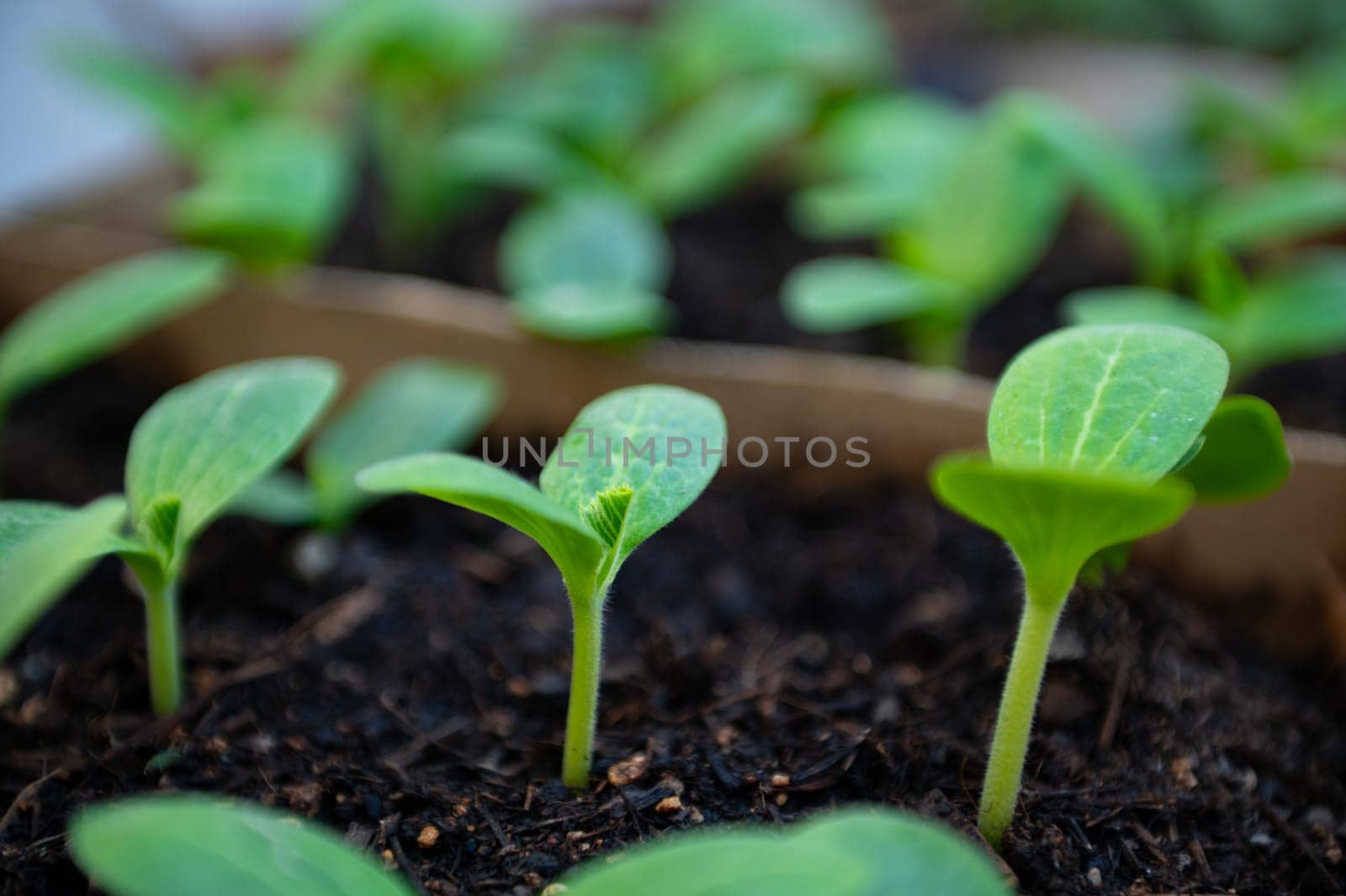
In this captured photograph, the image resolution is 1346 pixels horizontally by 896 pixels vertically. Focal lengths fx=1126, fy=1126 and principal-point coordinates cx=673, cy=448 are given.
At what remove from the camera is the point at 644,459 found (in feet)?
1.89

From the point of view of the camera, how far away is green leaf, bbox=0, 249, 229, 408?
0.86 metres

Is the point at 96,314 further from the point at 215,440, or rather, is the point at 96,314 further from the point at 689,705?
the point at 689,705

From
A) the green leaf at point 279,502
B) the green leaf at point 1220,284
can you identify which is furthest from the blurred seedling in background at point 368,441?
the green leaf at point 1220,284

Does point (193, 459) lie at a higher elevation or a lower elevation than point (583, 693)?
higher

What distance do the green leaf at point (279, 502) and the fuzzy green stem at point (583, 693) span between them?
342 millimetres

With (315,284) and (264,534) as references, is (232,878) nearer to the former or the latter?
(264,534)

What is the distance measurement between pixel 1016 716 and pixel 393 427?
54 centimetres

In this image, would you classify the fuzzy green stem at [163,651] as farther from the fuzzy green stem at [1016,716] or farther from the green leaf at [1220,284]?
the green leaf at [1220,284]

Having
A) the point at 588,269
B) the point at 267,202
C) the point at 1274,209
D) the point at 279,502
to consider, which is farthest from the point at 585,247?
the point at 1274,209

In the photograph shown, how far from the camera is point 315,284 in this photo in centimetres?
114

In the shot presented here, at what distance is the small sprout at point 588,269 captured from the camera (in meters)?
0.96

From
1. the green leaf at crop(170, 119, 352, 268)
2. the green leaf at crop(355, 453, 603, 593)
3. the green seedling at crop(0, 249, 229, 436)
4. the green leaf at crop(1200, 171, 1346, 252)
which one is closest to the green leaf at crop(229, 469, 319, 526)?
the green seedling at crop(0, 249, 229, 436)

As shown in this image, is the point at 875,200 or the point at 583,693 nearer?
the point at 583,693

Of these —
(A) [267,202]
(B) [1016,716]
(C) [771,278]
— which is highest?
(A) [267,202]
